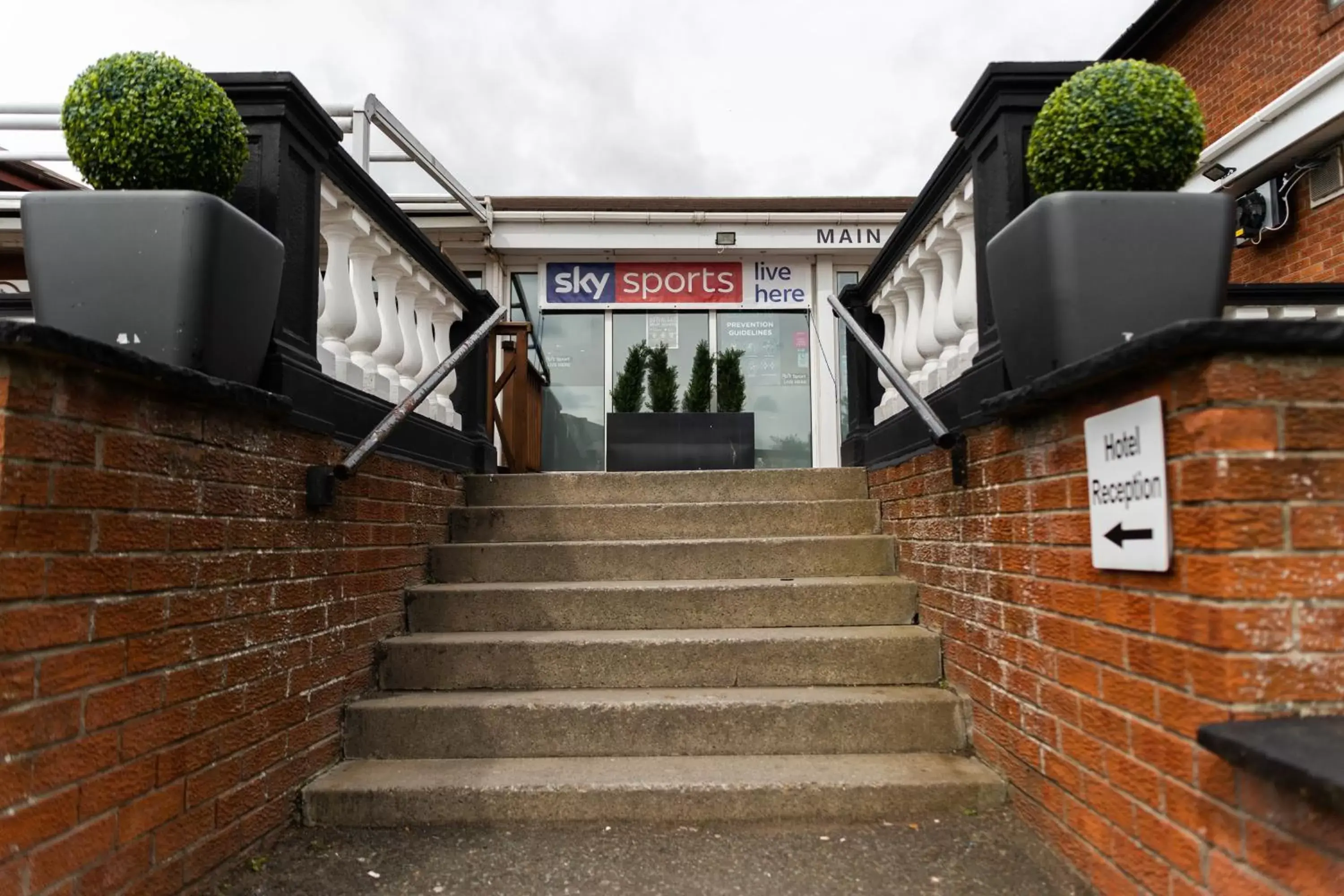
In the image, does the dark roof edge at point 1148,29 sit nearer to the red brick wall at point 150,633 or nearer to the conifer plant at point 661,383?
the conifer plant at point 661,383

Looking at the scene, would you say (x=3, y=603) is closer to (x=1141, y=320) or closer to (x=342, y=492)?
(x=342, y=492)

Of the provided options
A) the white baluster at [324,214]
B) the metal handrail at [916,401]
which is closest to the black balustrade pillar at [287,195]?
the white baluster at [324,214]

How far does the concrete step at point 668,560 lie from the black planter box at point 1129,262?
57.9 inches

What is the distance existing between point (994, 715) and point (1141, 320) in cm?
115

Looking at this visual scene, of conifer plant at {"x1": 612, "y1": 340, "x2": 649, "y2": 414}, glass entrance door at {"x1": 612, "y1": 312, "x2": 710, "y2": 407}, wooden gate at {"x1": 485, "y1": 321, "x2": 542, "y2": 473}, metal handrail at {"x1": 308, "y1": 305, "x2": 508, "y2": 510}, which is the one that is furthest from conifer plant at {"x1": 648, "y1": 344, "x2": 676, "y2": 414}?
metal handrail at {"x1": 308, "y1": 305, "x2": 508, "y2": 510}

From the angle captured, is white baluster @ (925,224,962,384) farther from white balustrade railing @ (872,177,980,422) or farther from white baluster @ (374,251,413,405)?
white baluster @ (374,251,413,405)

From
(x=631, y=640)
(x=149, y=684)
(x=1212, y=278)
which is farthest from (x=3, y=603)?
(x=1212, y=278)

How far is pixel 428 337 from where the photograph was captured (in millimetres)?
3572

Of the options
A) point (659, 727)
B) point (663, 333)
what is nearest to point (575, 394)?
point (663, 333)

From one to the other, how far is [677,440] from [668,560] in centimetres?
355

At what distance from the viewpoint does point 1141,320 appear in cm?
165

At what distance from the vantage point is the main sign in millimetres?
1378

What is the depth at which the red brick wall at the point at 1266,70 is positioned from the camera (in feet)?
16.2

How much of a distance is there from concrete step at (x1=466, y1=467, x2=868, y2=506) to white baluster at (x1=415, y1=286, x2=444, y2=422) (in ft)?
1.44
